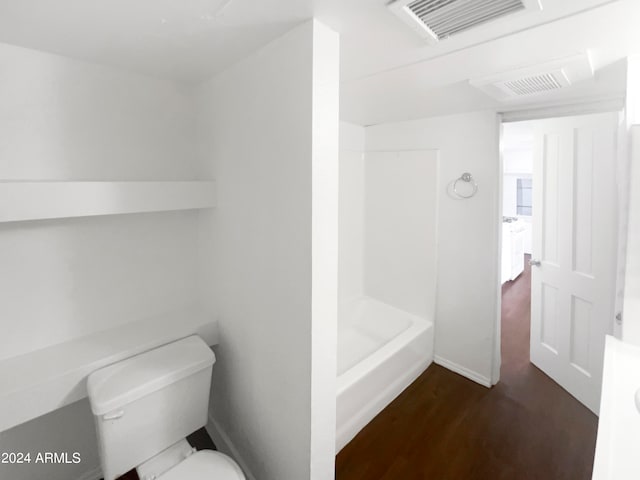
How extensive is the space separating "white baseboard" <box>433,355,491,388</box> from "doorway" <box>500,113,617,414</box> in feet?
1.12

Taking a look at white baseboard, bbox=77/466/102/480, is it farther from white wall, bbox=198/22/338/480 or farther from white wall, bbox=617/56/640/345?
white wall, bbox=617/56/640/345

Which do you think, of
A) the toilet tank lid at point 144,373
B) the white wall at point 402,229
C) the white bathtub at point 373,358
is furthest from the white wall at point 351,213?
the toilet tank lid at point 144,373

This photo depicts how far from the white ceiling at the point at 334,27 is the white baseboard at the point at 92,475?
216 cm

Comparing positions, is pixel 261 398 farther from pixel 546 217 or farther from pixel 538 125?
pixel 538 125

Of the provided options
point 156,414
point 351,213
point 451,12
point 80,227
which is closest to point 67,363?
point 156,414

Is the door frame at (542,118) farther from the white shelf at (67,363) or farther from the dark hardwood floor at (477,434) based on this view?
the white shelf at (67,363)

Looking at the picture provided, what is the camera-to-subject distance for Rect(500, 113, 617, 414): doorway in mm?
2021

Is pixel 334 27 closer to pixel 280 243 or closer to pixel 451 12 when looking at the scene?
pixel 451 12

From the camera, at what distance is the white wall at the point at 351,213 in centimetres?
291

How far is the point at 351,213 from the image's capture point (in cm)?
304

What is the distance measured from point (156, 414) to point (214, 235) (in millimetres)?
918

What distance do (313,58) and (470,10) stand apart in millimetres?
521

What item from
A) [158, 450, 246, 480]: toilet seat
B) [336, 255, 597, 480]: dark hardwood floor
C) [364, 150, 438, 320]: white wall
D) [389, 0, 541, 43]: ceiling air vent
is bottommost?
[336, 255, 597, 480]: dark hardwood floor

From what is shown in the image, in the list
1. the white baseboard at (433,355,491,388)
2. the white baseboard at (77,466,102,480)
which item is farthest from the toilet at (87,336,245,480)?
the white baseboard at (433,355,491,388)
